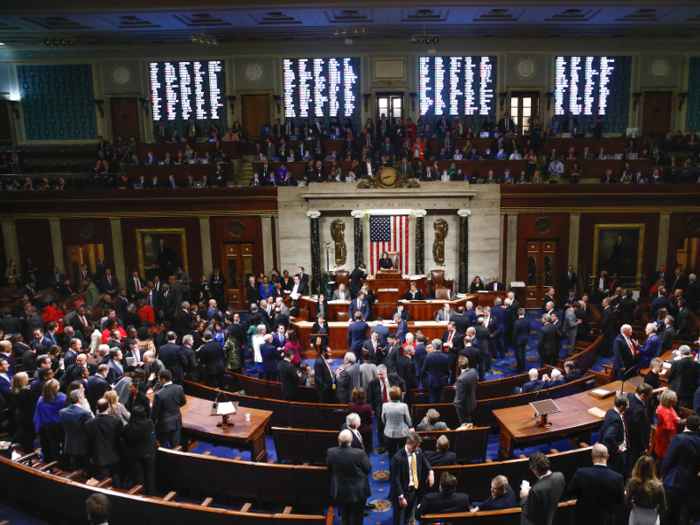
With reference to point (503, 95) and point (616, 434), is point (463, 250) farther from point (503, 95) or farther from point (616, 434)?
point (616, 434)

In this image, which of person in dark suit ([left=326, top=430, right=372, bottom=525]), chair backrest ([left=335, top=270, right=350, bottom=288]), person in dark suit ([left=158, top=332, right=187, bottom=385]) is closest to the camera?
person in dark suit ([left=326, top=430, right=372, bottom=525])

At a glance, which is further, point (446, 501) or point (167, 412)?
point (167, 412)

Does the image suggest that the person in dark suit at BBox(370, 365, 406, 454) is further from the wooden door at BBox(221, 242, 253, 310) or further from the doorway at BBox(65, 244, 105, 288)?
the doorway at BBox(65, 244, 105, 288)

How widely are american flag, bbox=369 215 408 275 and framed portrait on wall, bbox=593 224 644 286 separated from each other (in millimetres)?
6053

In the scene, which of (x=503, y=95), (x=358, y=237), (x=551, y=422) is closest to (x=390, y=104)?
(x=503, y=95)

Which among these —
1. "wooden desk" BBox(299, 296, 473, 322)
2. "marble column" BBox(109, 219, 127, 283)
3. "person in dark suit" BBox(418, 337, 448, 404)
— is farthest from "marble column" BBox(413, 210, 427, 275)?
"marble column" BBox(109, 219, 127, 283)

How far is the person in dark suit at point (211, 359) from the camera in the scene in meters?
9.59

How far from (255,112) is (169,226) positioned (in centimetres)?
636

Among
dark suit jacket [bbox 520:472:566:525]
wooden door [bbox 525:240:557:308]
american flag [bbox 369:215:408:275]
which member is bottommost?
wooden door [bbox 525:240:557:308]

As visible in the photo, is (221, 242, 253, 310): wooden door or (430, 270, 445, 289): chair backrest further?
(221, 242, 253, 310): wooden door

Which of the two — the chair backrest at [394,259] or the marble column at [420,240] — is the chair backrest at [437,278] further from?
the chair backrest at [394,259]

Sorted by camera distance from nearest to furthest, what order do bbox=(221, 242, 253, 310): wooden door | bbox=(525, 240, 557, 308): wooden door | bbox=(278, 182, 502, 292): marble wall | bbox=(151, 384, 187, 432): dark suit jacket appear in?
bbox=(151, 384, 187, 432): dark suit jacket → bbox=(278, 182, 502, 292): marble wall → bbox=(525, 240, 557, 308): wooden door → bbox=(221, 242, 253, 310): wooden door

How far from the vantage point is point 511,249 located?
17516mm

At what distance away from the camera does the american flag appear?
1731 cm
